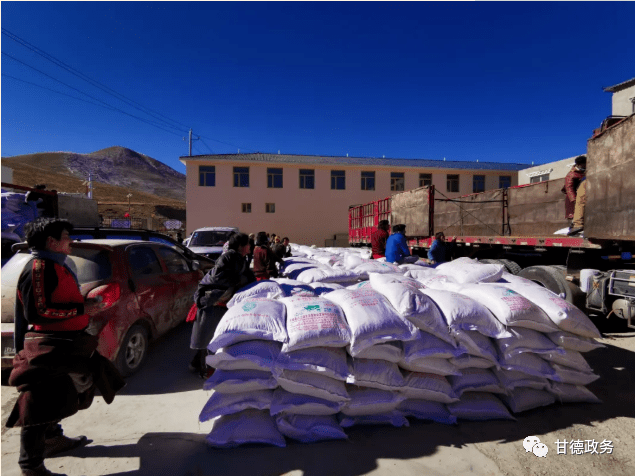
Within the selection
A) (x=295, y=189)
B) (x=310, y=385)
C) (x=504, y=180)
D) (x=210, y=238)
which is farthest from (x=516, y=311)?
(x=504, y=180)

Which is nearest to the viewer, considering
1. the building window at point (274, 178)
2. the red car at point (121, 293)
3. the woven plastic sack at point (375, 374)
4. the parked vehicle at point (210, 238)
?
the woven plastic sack at point (375, 374)

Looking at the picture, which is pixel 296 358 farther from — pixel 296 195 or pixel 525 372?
pixel 296 195

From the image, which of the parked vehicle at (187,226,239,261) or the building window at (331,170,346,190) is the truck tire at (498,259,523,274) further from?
the building window at (331,170,346,190)

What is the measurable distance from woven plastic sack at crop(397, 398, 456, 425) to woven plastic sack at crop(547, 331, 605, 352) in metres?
1.12

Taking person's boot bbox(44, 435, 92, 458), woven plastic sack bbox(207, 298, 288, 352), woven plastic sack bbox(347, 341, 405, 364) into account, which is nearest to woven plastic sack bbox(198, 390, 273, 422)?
woven plastic sack bbox(207, 298, 288, 352)

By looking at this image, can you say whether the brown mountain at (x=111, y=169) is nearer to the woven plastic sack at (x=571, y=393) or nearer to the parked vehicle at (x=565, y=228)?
the parked vehicle at (x=565, y=228)

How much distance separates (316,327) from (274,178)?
20156 millimetres

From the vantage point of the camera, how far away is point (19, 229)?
6621mm

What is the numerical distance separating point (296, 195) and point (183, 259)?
682 inches

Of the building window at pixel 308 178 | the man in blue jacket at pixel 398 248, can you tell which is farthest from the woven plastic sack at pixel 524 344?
the building window at pixel 308 178

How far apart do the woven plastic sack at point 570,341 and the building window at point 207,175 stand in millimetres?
20679

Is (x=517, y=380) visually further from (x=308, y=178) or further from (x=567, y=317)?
(x=308, y=178)

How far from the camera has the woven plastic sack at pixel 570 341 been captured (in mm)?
2736

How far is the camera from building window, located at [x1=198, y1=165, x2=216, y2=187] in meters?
20.9
